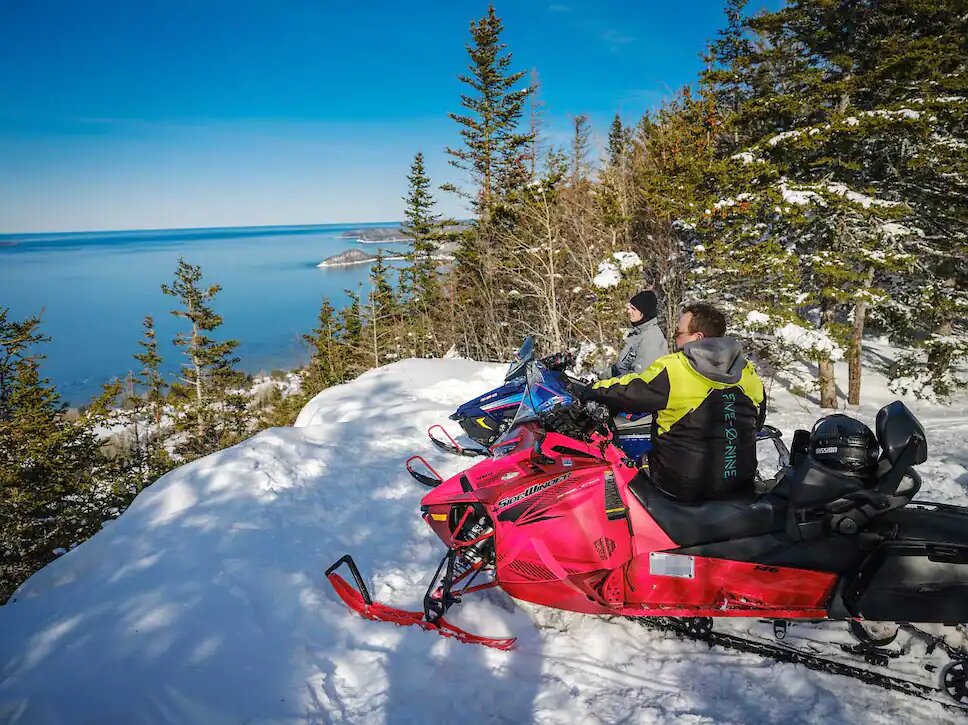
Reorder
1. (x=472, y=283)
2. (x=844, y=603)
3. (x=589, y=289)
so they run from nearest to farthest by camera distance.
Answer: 1. (x=844, y=603)
2. (x=589, y=289)
3. (x=472, y=283)

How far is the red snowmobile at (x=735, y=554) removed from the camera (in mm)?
2109

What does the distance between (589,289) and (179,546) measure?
454 inches

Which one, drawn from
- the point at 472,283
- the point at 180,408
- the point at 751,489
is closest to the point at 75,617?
the point at 751,489

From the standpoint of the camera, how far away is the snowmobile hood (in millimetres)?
2383

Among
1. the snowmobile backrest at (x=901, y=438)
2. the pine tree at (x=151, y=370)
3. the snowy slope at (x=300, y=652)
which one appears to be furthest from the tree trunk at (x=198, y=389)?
the snowmobile backrest at (x=901, y=438)

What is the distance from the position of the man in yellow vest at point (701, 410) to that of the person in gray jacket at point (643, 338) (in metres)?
2.01

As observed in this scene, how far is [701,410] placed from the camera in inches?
96.3

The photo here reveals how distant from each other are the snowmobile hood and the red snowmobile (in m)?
0.50

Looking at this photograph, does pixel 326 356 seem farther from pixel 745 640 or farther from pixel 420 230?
pixel 745 640

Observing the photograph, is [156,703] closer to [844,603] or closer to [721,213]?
[844,603]

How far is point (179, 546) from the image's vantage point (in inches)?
137

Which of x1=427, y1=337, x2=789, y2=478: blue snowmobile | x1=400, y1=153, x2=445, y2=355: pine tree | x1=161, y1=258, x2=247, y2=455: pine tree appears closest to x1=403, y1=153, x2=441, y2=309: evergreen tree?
x1=400, y1=153, x2=445, y2=355: pine tree

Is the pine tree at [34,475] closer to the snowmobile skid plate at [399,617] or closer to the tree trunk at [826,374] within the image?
the snowmobile skid plate at [399,617]

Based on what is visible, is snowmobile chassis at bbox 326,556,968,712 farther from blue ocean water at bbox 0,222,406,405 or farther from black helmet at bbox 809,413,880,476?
blue ocean water at bbox 0,222,406,405
